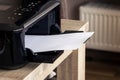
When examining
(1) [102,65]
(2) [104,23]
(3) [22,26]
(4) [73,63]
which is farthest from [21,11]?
(1) [102,65]

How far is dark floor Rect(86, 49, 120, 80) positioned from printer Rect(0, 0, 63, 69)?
142 centimetres

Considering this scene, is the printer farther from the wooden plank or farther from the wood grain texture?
the wood grain texture

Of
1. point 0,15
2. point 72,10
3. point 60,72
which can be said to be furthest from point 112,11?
point 0,15

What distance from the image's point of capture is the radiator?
286 centimetres

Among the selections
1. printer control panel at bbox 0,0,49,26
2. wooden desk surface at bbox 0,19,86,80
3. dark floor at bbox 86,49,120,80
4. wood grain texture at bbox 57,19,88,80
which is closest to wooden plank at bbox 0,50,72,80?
wooden desk surface at bbox 0,19,86,80

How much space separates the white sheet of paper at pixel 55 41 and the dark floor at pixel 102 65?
143 centimetres

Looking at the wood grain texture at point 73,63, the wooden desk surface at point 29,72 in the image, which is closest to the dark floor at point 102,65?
the wood grain texture at point 73,63

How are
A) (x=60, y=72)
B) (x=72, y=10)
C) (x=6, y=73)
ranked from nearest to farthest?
(x=6, y=73) → (x=60, y=72) → (x=72, y=10)

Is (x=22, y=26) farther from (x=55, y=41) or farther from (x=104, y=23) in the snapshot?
(x=104, y=23)

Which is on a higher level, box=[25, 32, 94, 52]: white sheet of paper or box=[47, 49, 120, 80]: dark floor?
box=[25, 32, 94, 52]: white sheet of paper

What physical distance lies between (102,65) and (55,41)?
1697mm

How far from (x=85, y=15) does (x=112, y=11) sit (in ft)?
0.78

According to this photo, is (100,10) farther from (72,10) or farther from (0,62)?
(0,62)

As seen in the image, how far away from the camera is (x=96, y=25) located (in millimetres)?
2938
